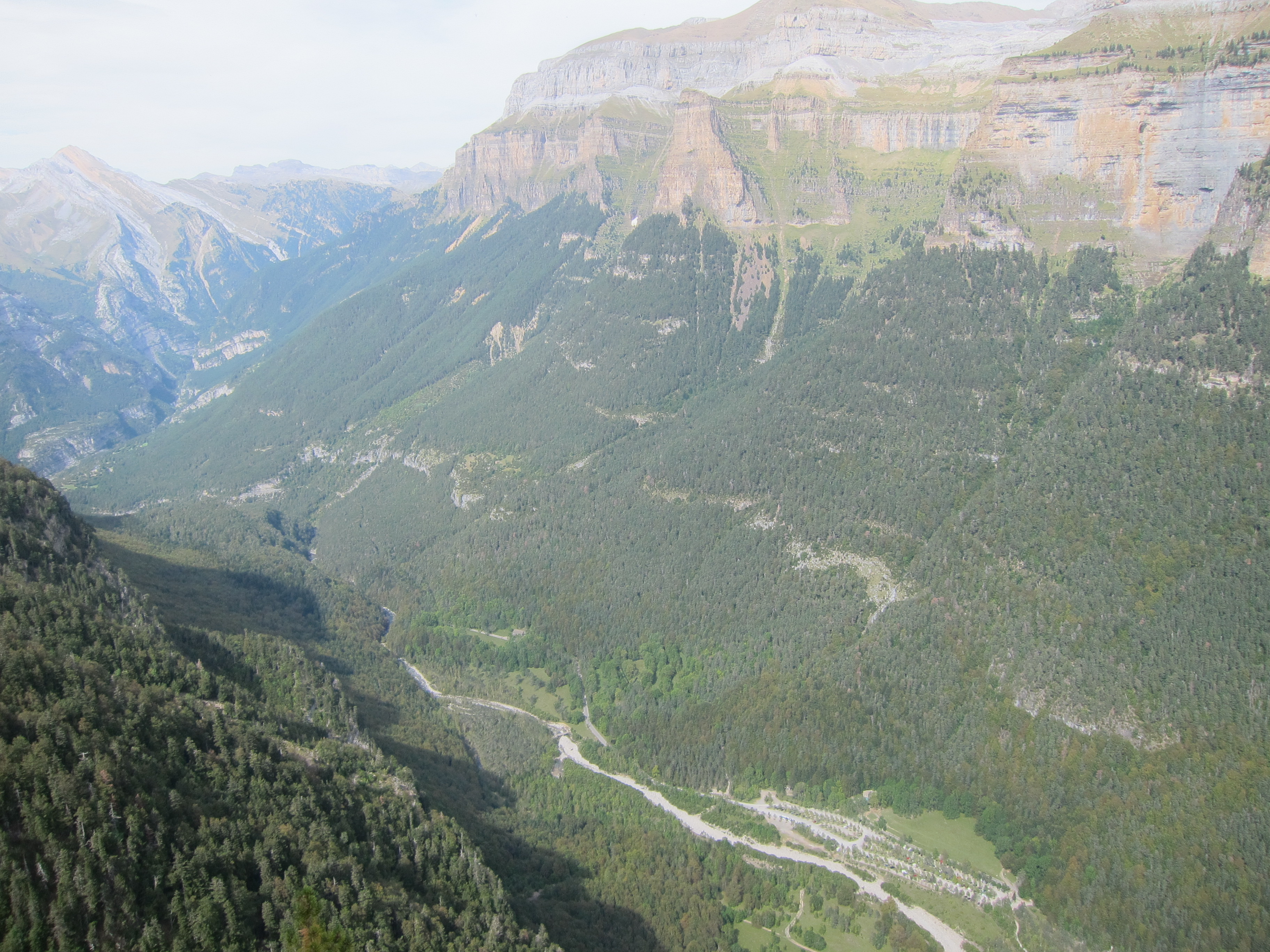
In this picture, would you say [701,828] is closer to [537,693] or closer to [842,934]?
[842,934]

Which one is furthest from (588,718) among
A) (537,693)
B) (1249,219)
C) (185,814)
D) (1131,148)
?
(1131,148)

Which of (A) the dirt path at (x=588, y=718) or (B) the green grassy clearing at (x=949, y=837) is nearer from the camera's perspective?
(B) the green grassy clearing at (x=949, y=837)

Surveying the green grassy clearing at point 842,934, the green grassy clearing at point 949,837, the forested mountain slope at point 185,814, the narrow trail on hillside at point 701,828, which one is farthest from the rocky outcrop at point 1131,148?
the forested mountain slope at point 185,814

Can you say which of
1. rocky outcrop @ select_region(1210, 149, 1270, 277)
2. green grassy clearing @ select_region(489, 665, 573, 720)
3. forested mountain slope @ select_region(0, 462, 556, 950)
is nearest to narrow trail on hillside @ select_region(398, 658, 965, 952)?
green grassy clearing @ select_region(489, 665, 573, 720)

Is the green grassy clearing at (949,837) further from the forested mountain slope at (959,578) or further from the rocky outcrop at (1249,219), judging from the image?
the rocky outcrop at (1249,219)

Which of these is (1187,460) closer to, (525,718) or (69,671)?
A: (525,718)

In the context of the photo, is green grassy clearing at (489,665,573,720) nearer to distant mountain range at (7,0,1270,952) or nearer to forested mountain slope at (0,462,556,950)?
distant mountain range at (7,0,1270,952)

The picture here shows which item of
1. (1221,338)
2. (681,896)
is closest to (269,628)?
(681,896)
